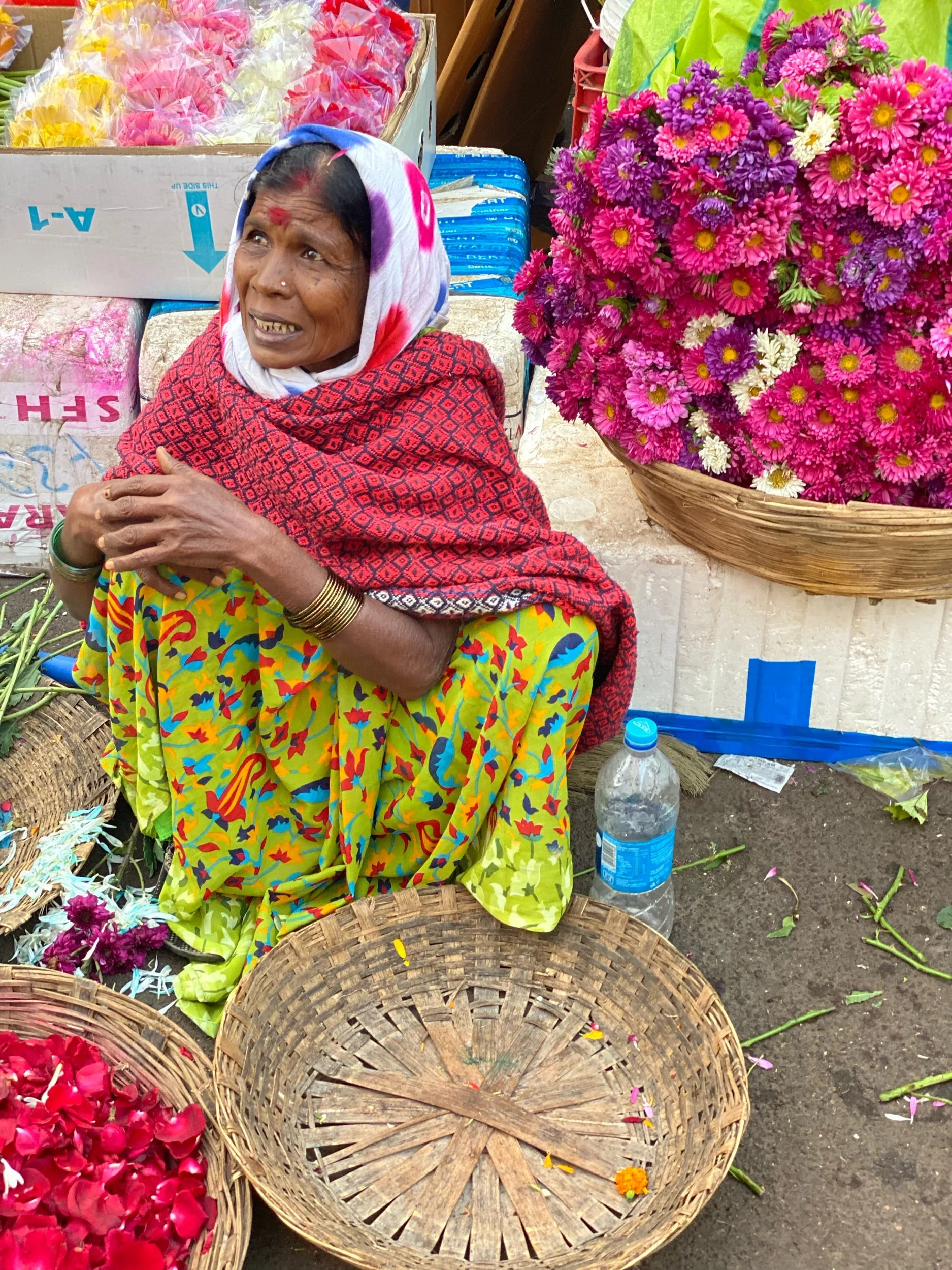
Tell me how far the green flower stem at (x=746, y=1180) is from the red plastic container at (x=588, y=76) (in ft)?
9.00

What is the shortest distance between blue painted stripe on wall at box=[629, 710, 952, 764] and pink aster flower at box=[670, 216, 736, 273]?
1010 mm

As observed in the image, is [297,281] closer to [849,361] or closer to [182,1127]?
[849,361]

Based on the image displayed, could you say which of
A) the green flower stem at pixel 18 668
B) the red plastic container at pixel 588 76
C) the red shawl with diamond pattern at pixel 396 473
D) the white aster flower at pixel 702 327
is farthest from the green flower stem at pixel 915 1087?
the red plastic container at pixel 588 76

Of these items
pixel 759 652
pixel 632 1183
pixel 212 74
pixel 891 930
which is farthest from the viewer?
pixel 212 74

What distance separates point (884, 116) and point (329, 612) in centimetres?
120

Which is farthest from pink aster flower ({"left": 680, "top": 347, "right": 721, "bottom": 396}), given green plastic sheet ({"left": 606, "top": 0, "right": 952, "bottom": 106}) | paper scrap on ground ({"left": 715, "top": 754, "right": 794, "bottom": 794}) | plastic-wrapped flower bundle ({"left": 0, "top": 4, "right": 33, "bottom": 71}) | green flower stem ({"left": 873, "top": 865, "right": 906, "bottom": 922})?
plastic-wrapped flower bundle ({"left": 0, "top": 4, "right": 33, "bottom": 71})

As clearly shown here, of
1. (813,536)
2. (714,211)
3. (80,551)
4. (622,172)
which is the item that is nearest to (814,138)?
(714,211)

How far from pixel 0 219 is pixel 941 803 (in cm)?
273

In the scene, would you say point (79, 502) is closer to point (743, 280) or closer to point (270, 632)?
point (270, 632)

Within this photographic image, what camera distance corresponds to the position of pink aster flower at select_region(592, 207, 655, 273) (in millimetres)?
2123

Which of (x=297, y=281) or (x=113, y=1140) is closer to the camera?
(x=113, y=1140)

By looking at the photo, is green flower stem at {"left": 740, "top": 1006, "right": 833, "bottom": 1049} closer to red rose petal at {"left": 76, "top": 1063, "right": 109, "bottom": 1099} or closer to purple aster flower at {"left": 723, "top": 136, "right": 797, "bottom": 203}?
red rose petal at {"left": 76, "top": 1063, "right": 109, "bottom": 1099}

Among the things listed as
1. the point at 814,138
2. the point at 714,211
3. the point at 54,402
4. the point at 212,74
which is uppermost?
the point at 814,138

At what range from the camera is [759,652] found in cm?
260
